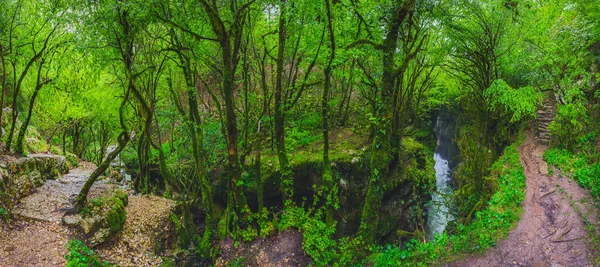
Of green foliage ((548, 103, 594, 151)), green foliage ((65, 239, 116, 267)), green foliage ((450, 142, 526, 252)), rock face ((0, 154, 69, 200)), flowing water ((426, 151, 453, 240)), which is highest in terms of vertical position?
green foliage ((548, 103, 594, 151))

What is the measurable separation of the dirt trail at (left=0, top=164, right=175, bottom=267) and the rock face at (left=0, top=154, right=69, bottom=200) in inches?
9.7

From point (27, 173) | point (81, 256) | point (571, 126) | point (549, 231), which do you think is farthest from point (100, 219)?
point (571, 126)

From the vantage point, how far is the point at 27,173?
33.6 feet

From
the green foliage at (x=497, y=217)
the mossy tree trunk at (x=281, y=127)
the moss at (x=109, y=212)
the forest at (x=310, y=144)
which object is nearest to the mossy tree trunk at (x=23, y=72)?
the forest at (x=310, y=144)

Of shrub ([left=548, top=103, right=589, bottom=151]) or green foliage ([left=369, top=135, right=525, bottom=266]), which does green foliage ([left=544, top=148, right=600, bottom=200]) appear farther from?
green foliage ([left=369, top=135, right=525, bottom=266])

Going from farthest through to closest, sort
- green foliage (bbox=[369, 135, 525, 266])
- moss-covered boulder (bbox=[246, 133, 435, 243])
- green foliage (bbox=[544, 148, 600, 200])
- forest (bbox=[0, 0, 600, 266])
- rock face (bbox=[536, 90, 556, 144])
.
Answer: rock face (bbox=[536, 90, 556, 144])
moss-covered boulder (bbox=[246, 133, 435, 243])
green foliage (bbox=[544, 148, 600, 200])
green foliage (bbox=[369, 135, 525, 266])
forest (bbox=[0, 0, 600, 266])

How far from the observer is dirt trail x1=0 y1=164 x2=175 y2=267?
23.9 feet

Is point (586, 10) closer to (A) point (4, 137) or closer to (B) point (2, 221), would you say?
(B) point (2, 221)

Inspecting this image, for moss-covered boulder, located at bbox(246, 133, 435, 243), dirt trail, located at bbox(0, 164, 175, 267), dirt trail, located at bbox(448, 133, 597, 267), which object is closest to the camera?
dirt trail, located at bbox(0, 164, 175, 267)

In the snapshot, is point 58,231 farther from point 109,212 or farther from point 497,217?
point 497,217

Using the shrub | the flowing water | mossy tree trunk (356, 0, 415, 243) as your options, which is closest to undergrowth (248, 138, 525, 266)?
mossy tree trunk (356, 0, 415, 243)

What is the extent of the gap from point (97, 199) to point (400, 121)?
36.2 feet

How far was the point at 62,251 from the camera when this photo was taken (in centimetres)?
766

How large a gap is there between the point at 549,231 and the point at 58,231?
43.5 feet
